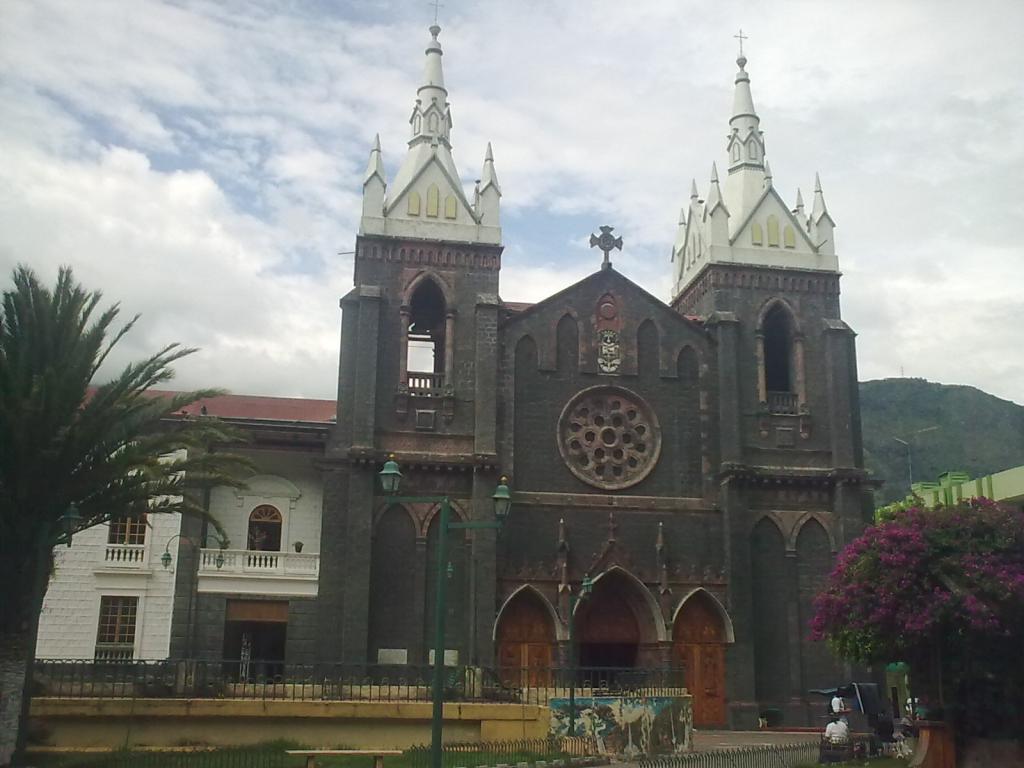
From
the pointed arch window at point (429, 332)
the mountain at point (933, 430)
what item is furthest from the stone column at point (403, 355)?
the mountain at point (933, 430)

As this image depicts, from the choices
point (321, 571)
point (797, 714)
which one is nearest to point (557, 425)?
point (321, 571)

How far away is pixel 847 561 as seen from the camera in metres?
24.6

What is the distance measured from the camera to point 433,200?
38031mm

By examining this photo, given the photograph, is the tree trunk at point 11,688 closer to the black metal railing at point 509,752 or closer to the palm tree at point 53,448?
the palm tree at point 53,448

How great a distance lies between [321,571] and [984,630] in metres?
19.1

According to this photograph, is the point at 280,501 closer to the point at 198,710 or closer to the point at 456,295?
the point at 456,295

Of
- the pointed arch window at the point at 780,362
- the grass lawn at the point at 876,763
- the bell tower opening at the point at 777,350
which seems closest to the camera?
the grass lawn at the point at 876,763

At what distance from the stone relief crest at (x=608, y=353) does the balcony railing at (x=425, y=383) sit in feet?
17.5

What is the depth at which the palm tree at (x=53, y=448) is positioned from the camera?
20.7 metres

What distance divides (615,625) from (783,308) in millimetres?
12354

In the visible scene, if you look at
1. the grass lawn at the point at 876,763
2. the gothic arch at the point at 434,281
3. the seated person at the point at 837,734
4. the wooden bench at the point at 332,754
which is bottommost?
the grass lawn at the point at 876,763

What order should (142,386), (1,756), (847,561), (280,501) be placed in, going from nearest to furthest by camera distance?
1. (1,756)
2. (142,386)
3. (847,561)
4. (280,501)

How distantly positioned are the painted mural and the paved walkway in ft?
5.95

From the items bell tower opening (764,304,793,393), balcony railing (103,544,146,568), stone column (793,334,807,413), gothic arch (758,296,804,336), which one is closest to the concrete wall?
balcony railing (103,544,146,568)
